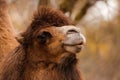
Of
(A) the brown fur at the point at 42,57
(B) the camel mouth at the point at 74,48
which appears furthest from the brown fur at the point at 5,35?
(B) the camel mouth at the point at 74,48

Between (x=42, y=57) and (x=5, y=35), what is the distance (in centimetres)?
100

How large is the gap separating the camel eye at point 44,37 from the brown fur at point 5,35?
751 millimetres

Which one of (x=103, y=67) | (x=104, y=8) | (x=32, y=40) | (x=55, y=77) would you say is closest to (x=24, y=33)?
(x=32, y=40)

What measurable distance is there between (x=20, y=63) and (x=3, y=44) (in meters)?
0.80

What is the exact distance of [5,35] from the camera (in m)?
5.81

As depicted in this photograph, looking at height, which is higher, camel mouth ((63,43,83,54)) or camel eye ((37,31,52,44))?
camel eye ((37,31,52,44))

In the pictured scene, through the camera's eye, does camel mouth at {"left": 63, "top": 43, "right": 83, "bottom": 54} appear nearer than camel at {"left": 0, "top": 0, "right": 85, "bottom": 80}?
Yes

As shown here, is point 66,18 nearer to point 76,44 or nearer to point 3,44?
point 76,44

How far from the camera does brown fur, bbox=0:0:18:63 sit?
5664mm

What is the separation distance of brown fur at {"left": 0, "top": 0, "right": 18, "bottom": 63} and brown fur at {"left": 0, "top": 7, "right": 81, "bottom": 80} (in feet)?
1.89

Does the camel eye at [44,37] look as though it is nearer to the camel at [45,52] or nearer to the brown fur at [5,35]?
the camel at [45,52]

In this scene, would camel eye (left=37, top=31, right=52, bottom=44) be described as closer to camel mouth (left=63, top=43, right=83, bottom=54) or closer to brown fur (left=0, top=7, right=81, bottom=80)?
brown fur (left=0, top=7, right=81, bottom=80)

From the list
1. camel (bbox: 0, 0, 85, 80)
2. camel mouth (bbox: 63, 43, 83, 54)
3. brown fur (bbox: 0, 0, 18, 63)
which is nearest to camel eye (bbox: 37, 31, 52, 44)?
camel (bbox: 0, 0, 85, 80)

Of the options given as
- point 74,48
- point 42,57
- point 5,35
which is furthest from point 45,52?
point 5,35
